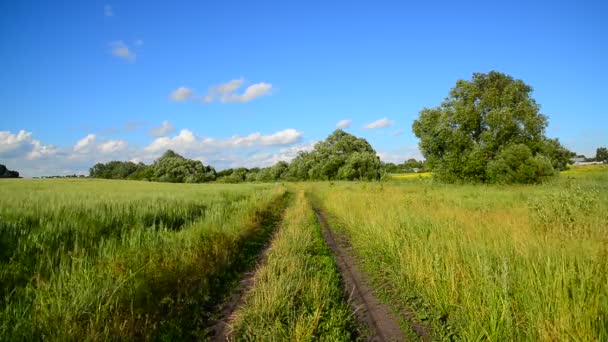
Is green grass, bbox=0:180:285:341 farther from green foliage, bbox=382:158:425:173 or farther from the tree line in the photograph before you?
green foliage, bbox=382:158:425:173

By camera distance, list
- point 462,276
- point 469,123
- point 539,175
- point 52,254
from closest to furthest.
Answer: point 462,276 < point 52,254 < point 539,175 < point 469,123

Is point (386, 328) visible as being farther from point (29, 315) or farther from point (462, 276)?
point (29, 315)

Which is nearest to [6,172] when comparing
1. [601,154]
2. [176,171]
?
[176,171]

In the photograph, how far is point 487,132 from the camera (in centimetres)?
3600

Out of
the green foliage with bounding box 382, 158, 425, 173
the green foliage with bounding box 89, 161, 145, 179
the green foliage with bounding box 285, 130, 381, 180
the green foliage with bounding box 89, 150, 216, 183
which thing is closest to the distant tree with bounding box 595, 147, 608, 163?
the green foliage with bounding box 382, 158, 425, 173

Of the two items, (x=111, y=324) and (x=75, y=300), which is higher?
(x=75, y=300)

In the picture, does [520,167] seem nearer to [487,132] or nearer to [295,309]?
[487,132]

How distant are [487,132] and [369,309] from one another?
1411 inches

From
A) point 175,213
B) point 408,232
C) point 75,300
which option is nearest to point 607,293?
point 408,232

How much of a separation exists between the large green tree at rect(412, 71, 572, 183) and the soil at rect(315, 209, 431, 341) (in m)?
31.1

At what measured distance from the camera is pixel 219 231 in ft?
34.6

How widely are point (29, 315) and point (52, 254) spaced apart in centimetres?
309

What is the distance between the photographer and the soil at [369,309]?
491 centimetres

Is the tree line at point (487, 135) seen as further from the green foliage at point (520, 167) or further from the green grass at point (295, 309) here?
the green grass at point (295, 309)
